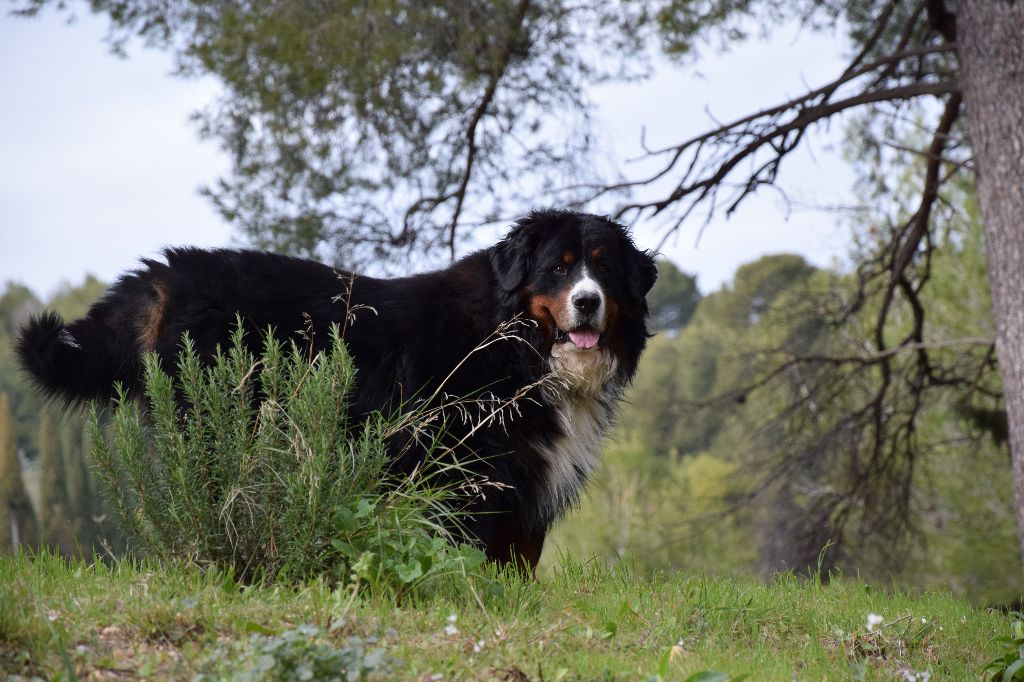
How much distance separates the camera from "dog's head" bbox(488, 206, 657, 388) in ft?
19.4

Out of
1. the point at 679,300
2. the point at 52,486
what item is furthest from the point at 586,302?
the point at 679,300

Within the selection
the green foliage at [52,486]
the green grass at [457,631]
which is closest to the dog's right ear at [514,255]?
the green grass at [457,631]

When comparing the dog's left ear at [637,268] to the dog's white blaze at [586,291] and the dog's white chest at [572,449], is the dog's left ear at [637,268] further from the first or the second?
the dog's white chest at [572,449]

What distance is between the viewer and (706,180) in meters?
9.42

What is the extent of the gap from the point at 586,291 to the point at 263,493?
2203 mm

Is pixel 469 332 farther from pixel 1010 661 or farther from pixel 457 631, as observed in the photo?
pixel 1010 661

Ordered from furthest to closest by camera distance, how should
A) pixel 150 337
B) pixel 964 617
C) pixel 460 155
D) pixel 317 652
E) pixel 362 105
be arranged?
1. pixel 460 155
2. pixel 362 105
3. pixel 150 337
4. pixel 964 617
5. pixel 317 652

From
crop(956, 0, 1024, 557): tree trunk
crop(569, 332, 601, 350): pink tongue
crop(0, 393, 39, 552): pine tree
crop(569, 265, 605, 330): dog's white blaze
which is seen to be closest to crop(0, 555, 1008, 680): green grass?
crop(569, 332, 601, 350): pink tongue

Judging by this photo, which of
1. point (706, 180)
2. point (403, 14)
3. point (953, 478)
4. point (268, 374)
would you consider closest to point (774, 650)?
point (268, 374)

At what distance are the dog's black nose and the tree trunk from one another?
12.7 feet

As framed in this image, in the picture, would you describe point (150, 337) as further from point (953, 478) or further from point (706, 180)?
point (953, 478)

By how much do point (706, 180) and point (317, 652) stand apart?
23.1ft

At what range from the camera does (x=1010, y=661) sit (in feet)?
14.2

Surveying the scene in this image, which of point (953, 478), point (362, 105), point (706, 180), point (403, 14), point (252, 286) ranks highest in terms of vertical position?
point (403, 14)
